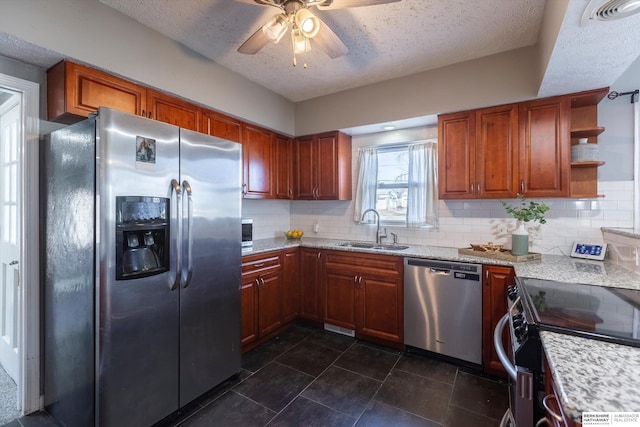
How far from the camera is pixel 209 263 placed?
199 cm

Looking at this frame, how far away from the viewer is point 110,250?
4.91 ft

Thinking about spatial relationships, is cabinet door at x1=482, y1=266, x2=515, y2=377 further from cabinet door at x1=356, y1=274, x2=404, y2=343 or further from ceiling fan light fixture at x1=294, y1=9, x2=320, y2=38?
ceiling fan light fixture at x1=294, y1=9, x2=320, y2=38

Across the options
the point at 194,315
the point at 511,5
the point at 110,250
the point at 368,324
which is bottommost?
the point at 368,324

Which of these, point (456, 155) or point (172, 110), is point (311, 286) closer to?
point (456, 155)

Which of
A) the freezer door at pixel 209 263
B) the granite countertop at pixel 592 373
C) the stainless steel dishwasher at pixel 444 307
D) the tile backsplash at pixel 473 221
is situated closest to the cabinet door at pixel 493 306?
the stainless steel dishwasher at pixel 444 307

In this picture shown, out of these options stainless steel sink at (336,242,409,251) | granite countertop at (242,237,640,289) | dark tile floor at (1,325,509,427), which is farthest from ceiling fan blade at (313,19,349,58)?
dark tile floor at (1,325,509,427)

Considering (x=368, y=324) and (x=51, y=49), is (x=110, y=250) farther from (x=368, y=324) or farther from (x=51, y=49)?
(x=368, y=324)

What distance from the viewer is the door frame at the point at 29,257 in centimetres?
185

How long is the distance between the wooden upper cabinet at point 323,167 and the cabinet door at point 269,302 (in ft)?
3.70

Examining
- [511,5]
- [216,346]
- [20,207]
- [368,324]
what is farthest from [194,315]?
[511,5]

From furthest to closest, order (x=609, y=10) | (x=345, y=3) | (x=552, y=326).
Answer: (x=345, y=3), (x=609, y=10), (x=552, y=326)

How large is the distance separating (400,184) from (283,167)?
4.73 ft

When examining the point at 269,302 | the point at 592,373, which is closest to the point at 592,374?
the point at 592,373

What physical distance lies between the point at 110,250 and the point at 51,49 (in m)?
1.26
